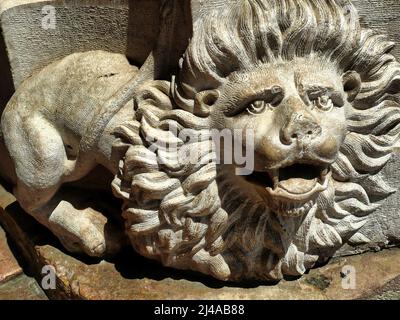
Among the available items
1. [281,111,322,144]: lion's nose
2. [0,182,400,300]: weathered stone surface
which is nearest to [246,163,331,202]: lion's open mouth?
[281,111,322,144]: lion's nose

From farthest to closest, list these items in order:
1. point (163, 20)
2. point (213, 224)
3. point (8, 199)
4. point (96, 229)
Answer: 1. point (8, 199)
2. point (96, 229)
3. point (213, 224)
4. point (163, 20)

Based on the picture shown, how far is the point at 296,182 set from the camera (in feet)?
4.49

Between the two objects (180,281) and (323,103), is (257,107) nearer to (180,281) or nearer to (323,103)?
(323,103)

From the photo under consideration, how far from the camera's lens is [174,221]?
58.6 inches

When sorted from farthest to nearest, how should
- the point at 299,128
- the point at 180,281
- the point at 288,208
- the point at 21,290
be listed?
the point at 21,290
the point at 180,281
the point at 288,208
the point at 299,128

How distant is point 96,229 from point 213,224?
47 centimetres

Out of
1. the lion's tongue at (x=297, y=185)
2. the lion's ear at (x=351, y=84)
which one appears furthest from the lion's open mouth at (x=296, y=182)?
the lion's ear at (x=351, y=84)

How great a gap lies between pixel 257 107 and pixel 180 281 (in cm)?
72

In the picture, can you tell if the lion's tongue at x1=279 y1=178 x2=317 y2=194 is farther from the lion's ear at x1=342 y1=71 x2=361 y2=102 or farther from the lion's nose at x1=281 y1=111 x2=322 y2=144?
the lion's ear at x1=342 y1=71 x2=361 y2=102

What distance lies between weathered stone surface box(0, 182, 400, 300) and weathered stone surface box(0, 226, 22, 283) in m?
0.22

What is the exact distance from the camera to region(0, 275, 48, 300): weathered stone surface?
6.63 ft

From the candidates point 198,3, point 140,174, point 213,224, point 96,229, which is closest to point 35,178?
point 96,229

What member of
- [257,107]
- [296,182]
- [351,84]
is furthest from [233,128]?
[351,84]

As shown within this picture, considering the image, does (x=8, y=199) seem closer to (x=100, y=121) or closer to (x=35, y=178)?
(x=35, y=178)
